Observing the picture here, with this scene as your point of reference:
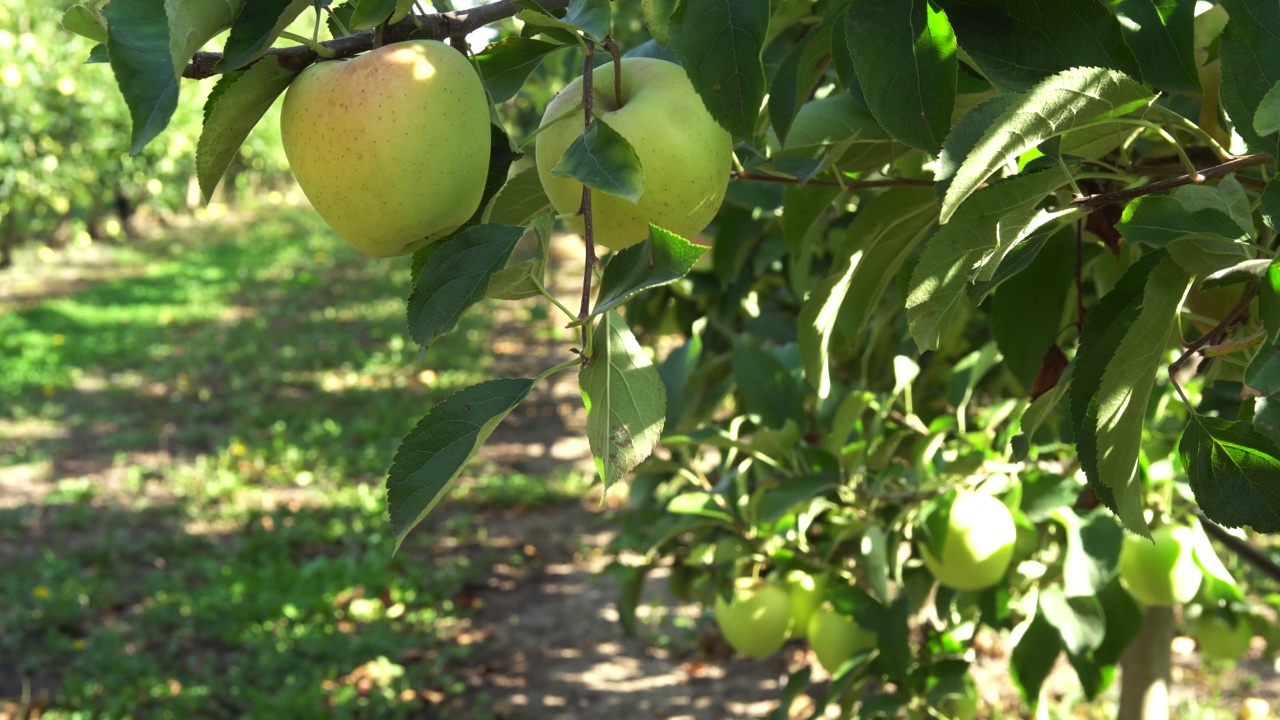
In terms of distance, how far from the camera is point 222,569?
3881 millimetres

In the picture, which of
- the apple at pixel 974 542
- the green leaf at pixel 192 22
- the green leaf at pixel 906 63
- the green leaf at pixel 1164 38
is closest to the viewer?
the green leaf at pixel 192 22

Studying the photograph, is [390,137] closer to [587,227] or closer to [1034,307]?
[587,227]

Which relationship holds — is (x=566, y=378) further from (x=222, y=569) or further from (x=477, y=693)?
(x=477, y=693)

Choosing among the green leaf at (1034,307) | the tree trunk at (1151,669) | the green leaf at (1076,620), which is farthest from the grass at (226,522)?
the green leaf at (1034,307)

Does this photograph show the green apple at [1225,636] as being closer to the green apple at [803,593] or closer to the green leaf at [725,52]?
the green apple at [803,593]

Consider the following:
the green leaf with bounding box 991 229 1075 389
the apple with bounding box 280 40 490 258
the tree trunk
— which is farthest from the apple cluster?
the tree trunk

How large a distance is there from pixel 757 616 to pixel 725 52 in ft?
3.77

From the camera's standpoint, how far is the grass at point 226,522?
321cm

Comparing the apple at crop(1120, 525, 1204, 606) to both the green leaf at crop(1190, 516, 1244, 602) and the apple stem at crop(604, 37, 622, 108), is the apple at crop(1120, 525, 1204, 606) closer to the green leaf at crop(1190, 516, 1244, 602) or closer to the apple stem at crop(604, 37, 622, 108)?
the green leaf at crop(1190, 516, 1244, 602)

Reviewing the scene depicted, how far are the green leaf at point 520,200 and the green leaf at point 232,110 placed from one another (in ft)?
0.52

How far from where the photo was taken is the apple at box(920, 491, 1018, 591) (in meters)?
1.29

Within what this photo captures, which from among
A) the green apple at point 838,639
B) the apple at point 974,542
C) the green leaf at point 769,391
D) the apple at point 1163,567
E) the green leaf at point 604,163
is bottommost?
the green apple at point 838,639

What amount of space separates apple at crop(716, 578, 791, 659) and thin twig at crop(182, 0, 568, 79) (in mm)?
1102

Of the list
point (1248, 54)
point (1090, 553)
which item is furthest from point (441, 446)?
point (1090, 553)
